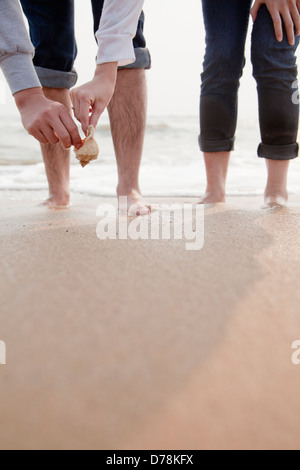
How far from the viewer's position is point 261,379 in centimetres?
54

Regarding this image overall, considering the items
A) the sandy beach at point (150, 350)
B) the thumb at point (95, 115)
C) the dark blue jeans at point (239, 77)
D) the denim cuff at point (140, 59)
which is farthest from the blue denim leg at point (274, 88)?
the sandy beach at point (150, 350)

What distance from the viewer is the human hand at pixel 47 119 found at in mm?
1271

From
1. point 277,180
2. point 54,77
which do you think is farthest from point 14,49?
point 277,180

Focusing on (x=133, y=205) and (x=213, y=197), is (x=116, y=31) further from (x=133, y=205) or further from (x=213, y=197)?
(x=213, y=197)

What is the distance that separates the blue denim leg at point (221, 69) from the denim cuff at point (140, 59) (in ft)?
0.88

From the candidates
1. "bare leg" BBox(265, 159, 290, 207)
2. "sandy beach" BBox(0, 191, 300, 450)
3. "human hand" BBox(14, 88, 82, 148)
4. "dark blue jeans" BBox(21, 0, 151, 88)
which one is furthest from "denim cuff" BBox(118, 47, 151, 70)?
"sandy beach" BBox(0, 191, 300, 450)

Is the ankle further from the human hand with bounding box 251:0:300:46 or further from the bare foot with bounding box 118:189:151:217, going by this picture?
the human hand with bounding box 251:0:300:46

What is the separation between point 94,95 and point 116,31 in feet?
0.88

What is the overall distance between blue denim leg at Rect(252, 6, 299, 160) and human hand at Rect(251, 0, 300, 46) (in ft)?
0.07

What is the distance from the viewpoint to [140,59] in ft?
5.79

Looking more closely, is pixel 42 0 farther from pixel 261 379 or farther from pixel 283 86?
pixel 261 379

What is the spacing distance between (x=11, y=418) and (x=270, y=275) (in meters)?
0.52

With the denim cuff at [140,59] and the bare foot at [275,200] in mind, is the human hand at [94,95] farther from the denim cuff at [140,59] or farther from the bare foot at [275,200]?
the bare foot at [275,200]

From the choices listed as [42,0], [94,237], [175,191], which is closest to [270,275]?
[94,237]
